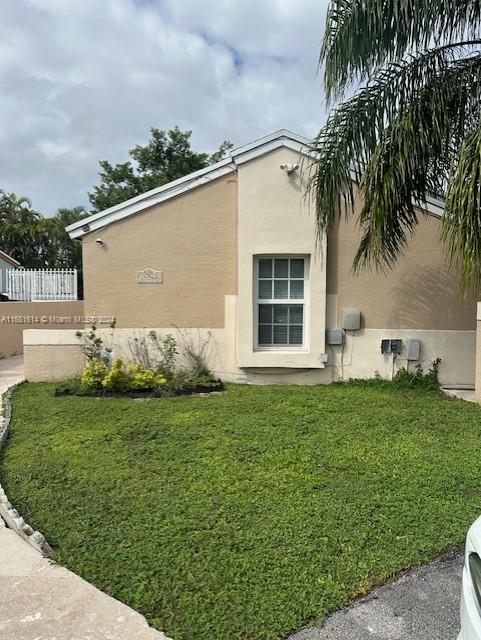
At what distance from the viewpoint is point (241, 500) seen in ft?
13.2

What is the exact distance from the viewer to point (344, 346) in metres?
9.08

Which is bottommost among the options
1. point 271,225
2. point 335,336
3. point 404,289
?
point 335,336

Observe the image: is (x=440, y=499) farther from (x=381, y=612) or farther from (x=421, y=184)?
(x=421, y=184)

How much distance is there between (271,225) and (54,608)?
7.32 m

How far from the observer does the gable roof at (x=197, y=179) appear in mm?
8773

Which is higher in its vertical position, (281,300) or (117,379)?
(281,300)

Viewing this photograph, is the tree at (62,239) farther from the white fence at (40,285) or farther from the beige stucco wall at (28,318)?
the beige stucco wall at (28,318)

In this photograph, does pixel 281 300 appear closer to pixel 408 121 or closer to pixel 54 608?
pixel 408 121

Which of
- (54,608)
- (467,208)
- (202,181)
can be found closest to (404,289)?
(467,208)

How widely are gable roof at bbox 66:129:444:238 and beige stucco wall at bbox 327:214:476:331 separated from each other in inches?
45.8

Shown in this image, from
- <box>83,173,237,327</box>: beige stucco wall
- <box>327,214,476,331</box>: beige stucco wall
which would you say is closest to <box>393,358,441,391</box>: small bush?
<box>327,214,476,331</box>: beige stucco wall

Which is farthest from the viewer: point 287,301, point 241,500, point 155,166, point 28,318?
point 155,166

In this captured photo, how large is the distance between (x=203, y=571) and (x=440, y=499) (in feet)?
7.48

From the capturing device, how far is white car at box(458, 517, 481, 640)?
6.04ft
